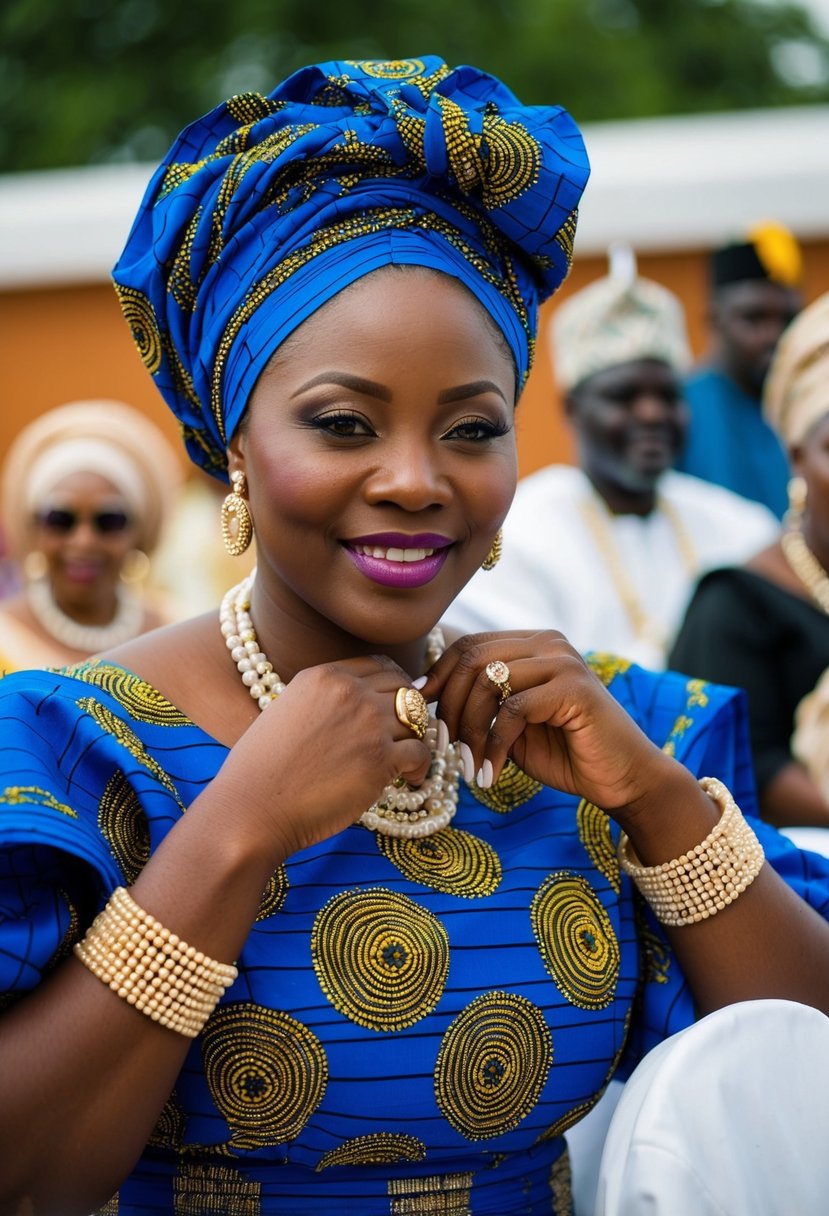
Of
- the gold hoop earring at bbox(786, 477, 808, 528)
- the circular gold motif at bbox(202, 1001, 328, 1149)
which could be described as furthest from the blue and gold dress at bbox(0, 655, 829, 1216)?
the gold hoop earring at bbox(786, 477, 808, 528)

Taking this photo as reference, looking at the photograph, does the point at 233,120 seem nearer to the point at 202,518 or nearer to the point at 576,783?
the point at 576,783

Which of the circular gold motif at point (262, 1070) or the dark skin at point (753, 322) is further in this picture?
the dark skin at point (753, 322)

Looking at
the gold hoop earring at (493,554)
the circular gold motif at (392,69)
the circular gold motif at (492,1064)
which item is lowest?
the circular gold motif at (492,1064)

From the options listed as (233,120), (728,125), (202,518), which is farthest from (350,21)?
(233,120)

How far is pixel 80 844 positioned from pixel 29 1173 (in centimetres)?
40

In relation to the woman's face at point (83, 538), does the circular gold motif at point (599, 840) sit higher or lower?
higher

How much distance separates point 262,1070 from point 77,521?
154 inches

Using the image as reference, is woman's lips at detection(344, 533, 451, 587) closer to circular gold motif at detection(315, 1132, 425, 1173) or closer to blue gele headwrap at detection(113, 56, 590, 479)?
blue gele headwrap at detection(113, 56, 590, 479)

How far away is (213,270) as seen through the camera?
2.24 metres

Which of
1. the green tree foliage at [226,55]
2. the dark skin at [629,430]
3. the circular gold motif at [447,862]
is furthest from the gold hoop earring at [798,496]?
the green tree foliage at [226,55]

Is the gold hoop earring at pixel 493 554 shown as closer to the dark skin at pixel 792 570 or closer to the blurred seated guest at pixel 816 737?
the blurred seated guest at pixel 816 737

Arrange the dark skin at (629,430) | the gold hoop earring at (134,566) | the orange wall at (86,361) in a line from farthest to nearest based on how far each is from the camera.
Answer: the orange wall at (86,361) → the dark skin at (629,430) → the gold hoop earring at (134,566)

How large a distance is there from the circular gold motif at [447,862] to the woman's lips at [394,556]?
391 millimetres

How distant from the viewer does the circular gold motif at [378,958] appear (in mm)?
2098
